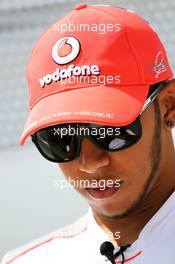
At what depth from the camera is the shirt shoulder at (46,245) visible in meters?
1.16

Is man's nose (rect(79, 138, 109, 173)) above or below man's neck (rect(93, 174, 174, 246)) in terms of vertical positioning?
above

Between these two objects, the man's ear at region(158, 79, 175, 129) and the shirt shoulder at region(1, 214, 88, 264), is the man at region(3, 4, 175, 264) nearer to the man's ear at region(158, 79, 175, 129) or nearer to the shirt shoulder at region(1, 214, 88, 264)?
the man's ear at region(158, 79, 175, 129)

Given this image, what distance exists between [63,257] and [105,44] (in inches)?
16.2

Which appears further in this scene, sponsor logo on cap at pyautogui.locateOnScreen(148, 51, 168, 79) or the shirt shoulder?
the shirt shoulder

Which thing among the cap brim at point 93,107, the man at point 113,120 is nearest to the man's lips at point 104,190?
the man at point 113,120

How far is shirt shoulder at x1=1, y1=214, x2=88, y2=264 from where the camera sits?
116cm

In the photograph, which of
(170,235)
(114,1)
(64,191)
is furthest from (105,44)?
(114,1)

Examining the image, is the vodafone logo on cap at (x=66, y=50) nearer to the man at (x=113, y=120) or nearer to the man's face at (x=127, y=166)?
the man at (x=113, y=120)

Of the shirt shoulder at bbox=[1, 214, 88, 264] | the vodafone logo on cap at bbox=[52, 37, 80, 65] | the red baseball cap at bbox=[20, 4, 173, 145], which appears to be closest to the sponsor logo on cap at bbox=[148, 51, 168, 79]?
the red baseball cap at bbox=[20, 4, 173, 145]

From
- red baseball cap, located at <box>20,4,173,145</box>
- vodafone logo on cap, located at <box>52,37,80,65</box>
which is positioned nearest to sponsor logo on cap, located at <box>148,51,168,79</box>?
red baseball cap, located at <box>20,4,173,145</box>

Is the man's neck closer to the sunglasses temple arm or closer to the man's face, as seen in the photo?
the man's face

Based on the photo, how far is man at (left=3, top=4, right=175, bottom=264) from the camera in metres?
0.94

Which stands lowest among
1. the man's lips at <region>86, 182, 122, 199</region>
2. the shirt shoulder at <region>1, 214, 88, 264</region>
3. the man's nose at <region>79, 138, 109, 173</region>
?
the shirt shoulder at <region>1, 214, 88, 264</region>

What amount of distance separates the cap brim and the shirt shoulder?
281mm
